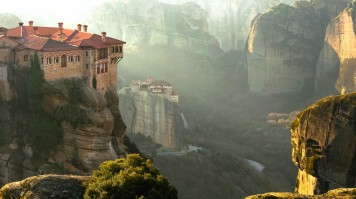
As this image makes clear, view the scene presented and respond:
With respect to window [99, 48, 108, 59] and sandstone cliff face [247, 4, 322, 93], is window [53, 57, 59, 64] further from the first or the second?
sandstone cliff face [247, 4, 322, 93]

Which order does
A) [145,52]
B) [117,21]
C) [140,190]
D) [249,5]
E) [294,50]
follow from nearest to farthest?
[140,190] < [294,50] < [145,52] < [117,21] < [249,5]

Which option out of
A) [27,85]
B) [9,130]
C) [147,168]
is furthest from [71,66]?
[147,168]

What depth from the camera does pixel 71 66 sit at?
41094 mm

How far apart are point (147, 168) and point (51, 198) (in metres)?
4.81

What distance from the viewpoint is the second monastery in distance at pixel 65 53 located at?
132ft

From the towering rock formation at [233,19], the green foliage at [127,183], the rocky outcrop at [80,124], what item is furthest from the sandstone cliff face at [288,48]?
the green foliage at [127,183]

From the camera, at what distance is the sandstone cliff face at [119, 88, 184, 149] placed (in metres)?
70.8

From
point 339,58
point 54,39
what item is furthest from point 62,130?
point 339,58

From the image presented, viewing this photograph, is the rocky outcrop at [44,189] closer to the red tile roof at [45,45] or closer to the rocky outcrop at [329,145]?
the rocky outcrop at [329,145]

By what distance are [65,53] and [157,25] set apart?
10229 centimetres

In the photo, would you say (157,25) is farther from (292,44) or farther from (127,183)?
(127,183)

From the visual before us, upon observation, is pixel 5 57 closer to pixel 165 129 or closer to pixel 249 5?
pixel 165 129

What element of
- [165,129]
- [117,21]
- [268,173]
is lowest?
[268,173]

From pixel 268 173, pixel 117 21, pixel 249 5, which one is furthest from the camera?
pixel 249 5
